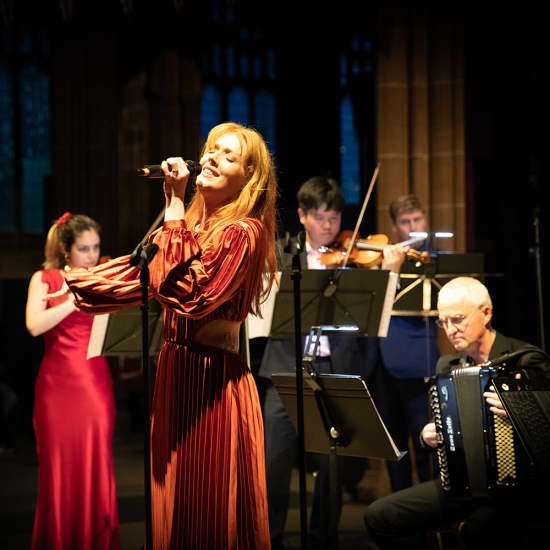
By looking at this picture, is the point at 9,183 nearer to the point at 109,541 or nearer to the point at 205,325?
the point at 109,541

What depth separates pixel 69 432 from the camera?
4.30m

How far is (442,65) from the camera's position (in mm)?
6645

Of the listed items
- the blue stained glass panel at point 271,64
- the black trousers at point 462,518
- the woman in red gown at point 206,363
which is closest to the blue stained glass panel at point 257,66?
the blue stained glass panel at point 271,64

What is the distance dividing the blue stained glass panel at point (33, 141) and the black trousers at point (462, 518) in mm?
7946

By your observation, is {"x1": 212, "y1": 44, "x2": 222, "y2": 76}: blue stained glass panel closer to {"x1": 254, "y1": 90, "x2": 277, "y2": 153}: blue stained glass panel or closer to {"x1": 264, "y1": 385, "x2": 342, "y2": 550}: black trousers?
{"x1": 254, "y1": 90, "x2": 277, "y2": 153}: blue stained glass panel

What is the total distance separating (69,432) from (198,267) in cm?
219

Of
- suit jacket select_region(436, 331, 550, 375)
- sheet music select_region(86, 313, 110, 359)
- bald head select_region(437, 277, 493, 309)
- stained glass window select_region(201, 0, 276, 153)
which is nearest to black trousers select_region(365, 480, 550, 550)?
suit jacket select_region(436, 331, 550, 375)

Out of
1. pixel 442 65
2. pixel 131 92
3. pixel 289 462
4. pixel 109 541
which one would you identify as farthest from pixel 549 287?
pixel 109 541

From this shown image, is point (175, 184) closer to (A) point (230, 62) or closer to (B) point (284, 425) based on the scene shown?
(B) point (284, 425)

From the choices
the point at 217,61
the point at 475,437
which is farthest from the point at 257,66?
the point at 475,437

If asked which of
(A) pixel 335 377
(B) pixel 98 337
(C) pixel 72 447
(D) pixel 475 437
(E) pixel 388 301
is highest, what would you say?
(E) pixel 388 301

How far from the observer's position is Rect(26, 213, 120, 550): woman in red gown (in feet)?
14.0

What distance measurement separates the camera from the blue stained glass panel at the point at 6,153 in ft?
34.7

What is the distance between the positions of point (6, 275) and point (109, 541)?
238 inches
